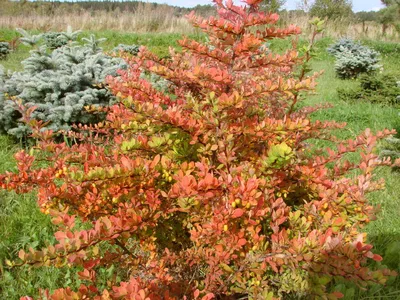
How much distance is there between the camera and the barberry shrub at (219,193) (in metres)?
1.23

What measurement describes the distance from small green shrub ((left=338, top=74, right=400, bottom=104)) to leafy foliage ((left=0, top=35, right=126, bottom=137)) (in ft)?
15.1

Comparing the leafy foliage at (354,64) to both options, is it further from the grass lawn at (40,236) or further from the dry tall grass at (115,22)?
the dry tall grass at (115,22)

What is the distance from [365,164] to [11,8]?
95.6 feet

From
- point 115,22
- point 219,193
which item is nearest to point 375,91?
point 219,193

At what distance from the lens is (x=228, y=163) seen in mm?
1406

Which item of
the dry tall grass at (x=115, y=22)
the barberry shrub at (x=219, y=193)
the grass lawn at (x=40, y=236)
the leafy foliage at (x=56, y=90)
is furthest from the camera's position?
the dry tall grass at (x=115, y=22)

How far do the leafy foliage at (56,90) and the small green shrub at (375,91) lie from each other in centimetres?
461

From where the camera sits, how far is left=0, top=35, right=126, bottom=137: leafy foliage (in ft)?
12.8

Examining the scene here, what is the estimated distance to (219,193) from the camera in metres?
1.37

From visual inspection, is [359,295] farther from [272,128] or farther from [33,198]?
[33,198]

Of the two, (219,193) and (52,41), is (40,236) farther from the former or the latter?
(52,41)

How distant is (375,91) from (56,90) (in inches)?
226

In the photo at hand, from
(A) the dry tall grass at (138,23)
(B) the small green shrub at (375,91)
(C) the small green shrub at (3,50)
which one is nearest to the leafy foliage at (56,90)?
(B) the small green shrub at (375,91)

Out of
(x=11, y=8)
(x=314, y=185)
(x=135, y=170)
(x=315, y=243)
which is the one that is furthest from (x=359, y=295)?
(x=11, y=8)
